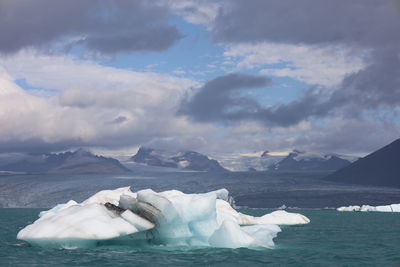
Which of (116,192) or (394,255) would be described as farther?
(116,192)

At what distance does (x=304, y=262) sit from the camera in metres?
20.8

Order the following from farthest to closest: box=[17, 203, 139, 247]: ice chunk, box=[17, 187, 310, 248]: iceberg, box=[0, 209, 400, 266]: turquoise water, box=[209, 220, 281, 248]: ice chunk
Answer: box=[209, 220, 281, 248]: ice chunk → box=[17, 187, 310, 248]: iceberg → box=[17, 203, 139, 247]: ice chunk → box=[0, 209, 400, 266]: turquoise water

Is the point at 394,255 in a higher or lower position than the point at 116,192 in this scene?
lower

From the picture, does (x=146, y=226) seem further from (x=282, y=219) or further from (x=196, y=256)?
(x=282, y=219)

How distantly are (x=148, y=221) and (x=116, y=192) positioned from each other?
1036 inches

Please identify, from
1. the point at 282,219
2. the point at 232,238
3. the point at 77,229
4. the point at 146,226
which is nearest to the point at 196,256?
the point at 146,226

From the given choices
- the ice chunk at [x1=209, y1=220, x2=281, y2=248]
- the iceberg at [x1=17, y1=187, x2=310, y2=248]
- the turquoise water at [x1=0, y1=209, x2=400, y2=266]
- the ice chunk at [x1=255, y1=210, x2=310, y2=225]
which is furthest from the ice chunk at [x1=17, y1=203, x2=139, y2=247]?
the ice chunk at [x1=255, y1=210, x2=310, y2=225]

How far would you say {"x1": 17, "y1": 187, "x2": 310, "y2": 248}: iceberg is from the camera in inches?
888

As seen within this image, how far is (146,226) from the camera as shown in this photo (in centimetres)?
2305

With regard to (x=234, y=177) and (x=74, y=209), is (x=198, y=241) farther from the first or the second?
(x=234, y=177)

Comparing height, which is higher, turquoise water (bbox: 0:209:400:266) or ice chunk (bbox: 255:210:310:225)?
ice chunk (bbox: 255:210:310:225)

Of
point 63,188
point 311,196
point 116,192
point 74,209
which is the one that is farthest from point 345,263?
point 63,188

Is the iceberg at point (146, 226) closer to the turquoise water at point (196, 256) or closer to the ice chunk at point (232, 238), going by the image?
the ice chunk at point (232, 238)

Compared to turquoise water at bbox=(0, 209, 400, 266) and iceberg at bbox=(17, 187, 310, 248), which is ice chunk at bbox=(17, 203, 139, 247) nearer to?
iceberg at bbox=(17, 187, 310, 248)
